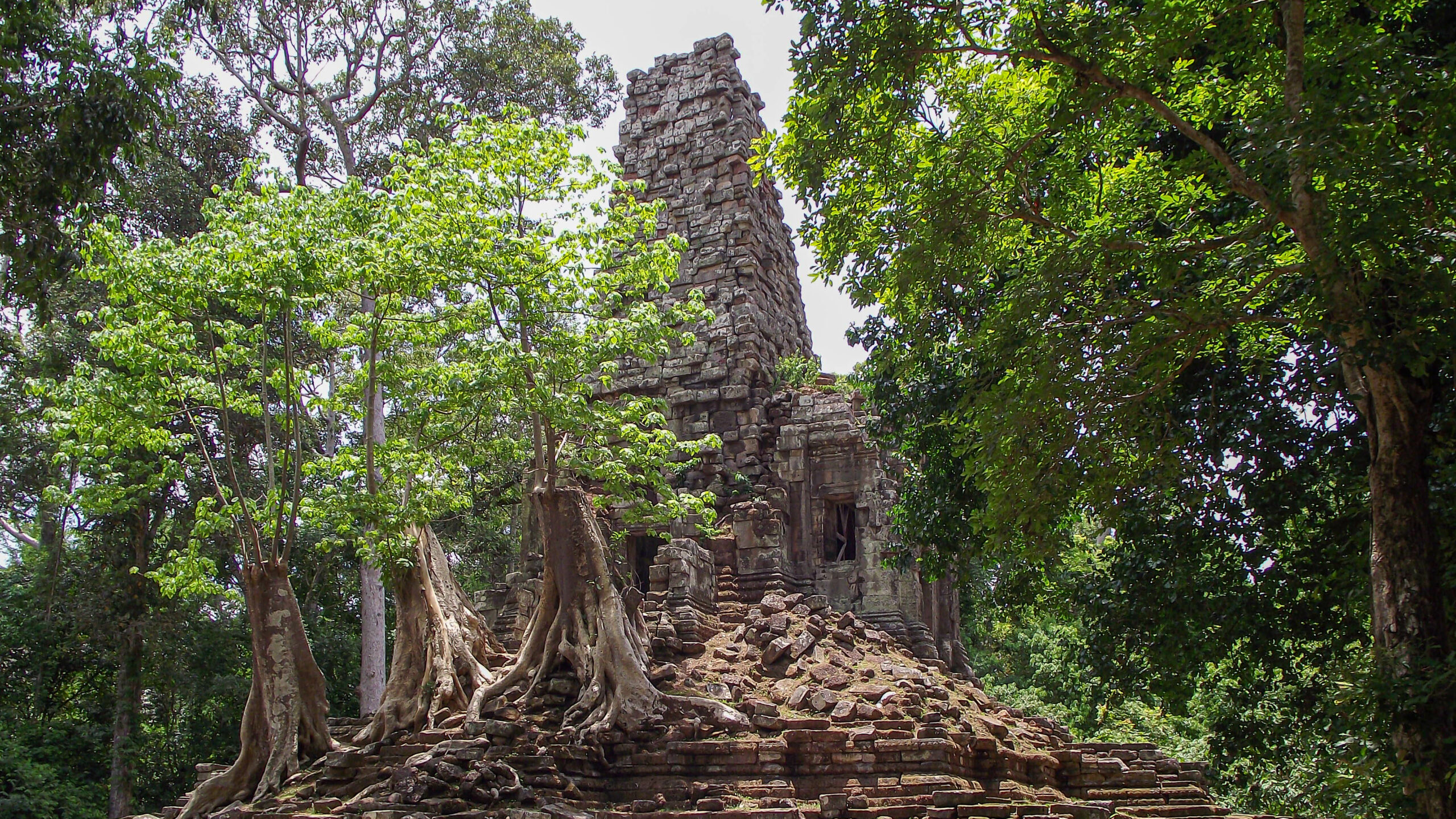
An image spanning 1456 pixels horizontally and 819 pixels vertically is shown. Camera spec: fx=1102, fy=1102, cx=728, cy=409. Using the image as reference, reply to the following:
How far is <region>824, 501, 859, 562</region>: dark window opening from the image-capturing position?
627 inches

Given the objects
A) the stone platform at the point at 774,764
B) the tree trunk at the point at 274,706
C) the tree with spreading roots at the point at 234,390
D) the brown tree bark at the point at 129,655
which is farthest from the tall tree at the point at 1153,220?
the brown tree bark at the point at 129,655

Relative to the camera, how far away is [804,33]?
747 cm

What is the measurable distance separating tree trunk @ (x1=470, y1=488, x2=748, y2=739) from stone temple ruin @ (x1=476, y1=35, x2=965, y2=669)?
1.02m

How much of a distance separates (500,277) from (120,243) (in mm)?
3874

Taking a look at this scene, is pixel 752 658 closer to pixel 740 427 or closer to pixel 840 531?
pixel 840 531

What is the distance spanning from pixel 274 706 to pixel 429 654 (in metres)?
1.69

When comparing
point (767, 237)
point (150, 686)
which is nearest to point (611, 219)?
point (767, 237)

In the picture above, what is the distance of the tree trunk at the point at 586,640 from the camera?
432 inches

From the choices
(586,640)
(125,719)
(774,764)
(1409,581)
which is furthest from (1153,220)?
(125,719)

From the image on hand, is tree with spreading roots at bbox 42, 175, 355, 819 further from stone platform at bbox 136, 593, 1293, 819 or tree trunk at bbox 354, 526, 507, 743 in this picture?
tree trunk at bbox 354, 526, 507, 743

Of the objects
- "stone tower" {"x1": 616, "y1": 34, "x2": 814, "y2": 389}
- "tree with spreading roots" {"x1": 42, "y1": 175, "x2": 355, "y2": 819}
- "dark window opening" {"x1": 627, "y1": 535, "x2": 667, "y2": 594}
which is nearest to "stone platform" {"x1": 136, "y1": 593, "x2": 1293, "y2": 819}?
"tree with spreading roots" {"x1": 42, "y1": 175, "x2": 355, "y2": 819}

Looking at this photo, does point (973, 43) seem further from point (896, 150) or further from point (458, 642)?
point (458, 642)

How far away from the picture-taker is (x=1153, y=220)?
8.53m

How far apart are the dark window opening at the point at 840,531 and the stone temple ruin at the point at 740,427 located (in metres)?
0.03
